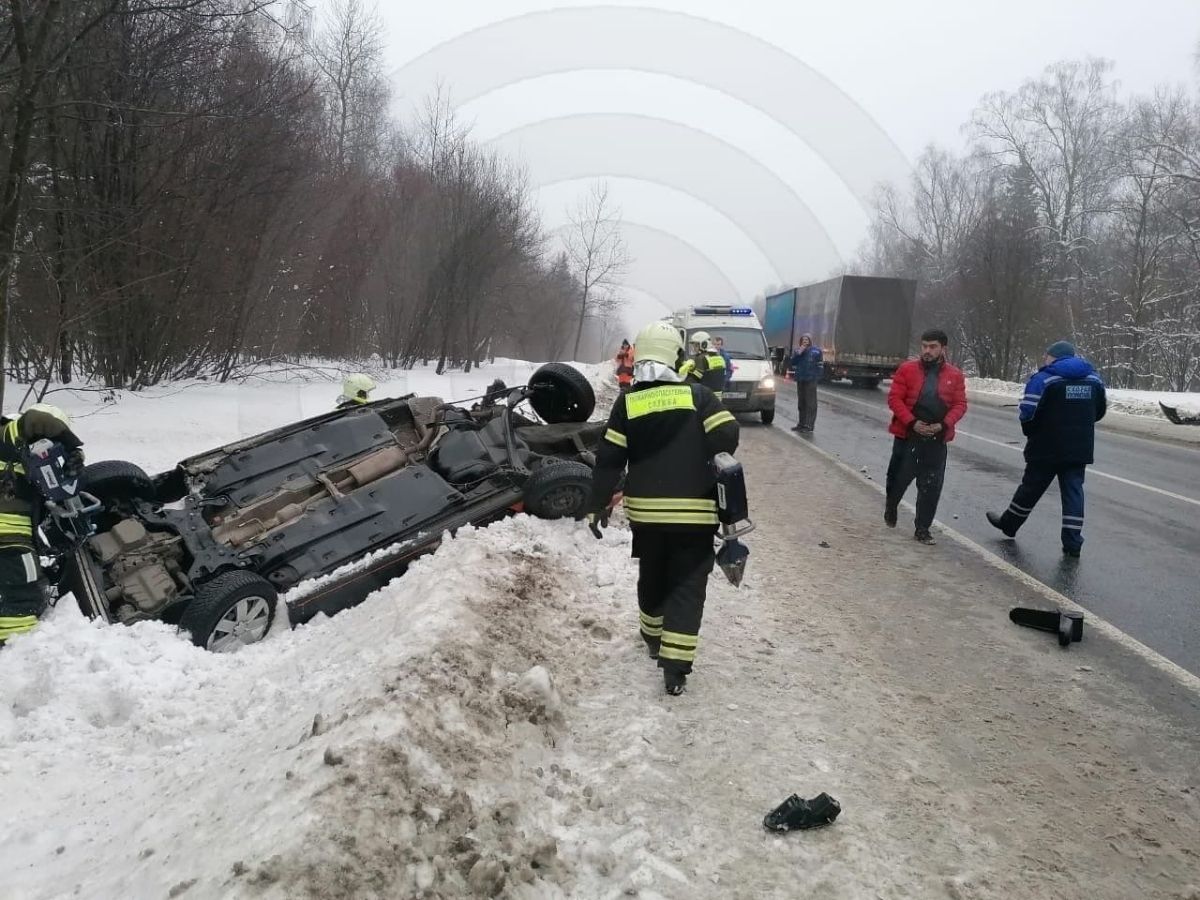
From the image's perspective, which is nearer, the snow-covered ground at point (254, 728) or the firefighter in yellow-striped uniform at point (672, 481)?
the snow-covered ground at point (254, 728)

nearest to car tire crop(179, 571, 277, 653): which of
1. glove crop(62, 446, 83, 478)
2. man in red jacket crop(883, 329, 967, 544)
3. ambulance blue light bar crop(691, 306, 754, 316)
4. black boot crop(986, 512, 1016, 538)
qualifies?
glove crop(62, 446, 83, 478)

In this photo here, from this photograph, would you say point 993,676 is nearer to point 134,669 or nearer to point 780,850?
point 780,850

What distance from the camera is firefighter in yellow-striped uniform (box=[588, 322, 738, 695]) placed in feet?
11.8

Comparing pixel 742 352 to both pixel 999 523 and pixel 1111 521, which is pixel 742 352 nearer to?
pixel 1111 521

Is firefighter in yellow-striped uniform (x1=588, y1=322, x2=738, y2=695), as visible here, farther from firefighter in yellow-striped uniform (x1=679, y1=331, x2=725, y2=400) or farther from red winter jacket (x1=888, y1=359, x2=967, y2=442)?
firefighter in yellow-striped uniform (x1=679, y1=331, x2=725, y2=400)

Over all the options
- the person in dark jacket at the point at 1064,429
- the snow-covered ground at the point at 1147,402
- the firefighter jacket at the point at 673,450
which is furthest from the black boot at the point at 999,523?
the snow-covered ground at the point at 1147,402

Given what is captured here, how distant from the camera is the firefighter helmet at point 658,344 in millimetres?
3795

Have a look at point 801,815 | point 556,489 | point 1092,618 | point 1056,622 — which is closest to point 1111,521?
point 1092,618

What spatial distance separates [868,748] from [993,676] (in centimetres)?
119

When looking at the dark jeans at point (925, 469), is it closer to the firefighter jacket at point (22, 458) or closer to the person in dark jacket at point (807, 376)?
the firefighter jacket at point (22, 458)

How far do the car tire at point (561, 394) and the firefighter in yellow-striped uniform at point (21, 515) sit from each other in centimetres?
377

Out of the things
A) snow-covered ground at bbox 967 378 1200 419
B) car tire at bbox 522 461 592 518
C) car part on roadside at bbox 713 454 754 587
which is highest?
snow-covered ground at bbox 967 378 1200 419

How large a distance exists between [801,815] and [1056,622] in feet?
9.02

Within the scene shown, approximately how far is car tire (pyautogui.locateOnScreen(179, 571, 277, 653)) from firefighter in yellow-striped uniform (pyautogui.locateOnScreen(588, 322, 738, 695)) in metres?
2.19
